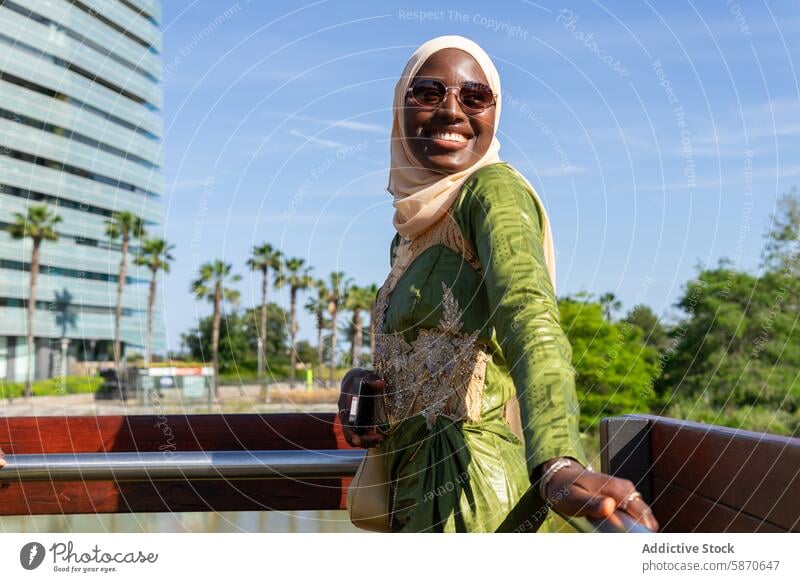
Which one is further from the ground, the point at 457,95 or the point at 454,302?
the point at 457,95

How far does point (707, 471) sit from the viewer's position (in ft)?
6.68

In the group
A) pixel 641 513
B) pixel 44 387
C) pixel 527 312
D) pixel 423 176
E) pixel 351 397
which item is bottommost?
pixel 44 387

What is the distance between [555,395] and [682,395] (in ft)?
162

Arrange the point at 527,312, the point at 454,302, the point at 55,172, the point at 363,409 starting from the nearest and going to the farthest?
the point at 527,312
the point at 454,302
the point at 363,409
the point at 55,172

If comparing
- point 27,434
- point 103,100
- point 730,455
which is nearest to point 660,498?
point 730,455

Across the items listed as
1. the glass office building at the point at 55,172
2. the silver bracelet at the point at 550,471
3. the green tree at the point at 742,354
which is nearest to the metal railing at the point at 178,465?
the silver bracelet at the point at 550,471

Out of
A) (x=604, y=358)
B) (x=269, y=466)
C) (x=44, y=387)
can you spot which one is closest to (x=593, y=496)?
(x=269, y=466)

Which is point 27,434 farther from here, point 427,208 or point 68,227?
point 68,227

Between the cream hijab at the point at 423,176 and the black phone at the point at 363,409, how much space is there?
39cm

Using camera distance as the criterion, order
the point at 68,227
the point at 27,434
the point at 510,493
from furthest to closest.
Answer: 1. the point at 68,227
2. the point at 27,434
3. the point at 510,493

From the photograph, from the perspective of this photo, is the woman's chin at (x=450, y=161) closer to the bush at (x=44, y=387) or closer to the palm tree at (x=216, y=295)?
the palm tree at (x=216, y=295)

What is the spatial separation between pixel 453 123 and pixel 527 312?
0.68 m

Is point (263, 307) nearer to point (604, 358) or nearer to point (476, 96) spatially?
point (604, 358)

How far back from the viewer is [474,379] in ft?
6.13
